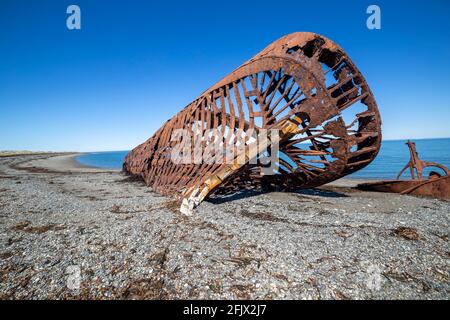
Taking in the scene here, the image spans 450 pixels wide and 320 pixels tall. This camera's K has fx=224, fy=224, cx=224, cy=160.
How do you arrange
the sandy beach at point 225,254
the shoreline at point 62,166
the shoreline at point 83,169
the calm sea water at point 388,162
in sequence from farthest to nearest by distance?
the shoreline at point 62,166, the calm sea water at point 388,162, the shoreline at point 83,169, the sandy beach at point 225,254

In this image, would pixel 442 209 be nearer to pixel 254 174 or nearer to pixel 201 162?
pixel 254 174

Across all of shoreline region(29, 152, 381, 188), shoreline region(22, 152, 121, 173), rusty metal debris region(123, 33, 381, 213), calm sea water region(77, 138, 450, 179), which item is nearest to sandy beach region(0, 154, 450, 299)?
rusty metal debris region(123, 33, 381, 213)

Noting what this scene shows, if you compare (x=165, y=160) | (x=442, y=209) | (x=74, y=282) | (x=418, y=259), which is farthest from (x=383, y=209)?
(x=165, y=160)

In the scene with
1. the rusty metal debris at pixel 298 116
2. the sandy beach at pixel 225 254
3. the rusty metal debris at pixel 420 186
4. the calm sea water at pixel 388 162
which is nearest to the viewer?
the sandy beach at pixel 225 254

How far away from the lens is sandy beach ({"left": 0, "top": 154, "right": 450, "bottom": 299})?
11.4 ft

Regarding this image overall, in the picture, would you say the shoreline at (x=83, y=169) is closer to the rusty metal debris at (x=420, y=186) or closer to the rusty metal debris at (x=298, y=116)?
the rusty metal debris at (x=420, y=186)

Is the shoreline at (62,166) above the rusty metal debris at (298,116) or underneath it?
underneath

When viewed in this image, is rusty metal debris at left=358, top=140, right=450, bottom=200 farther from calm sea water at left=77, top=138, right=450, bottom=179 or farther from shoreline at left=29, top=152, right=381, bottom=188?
calm sea water at left=77, top=138, right=450, bottom=179

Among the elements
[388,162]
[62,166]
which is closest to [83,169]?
[62,166]

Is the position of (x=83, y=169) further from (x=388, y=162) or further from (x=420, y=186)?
(x=388, y=162)

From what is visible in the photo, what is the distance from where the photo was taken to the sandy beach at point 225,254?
11.4 ft

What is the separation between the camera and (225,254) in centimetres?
451

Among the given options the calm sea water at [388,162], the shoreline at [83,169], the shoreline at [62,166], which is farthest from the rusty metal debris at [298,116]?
the shoreline at [62,166]
